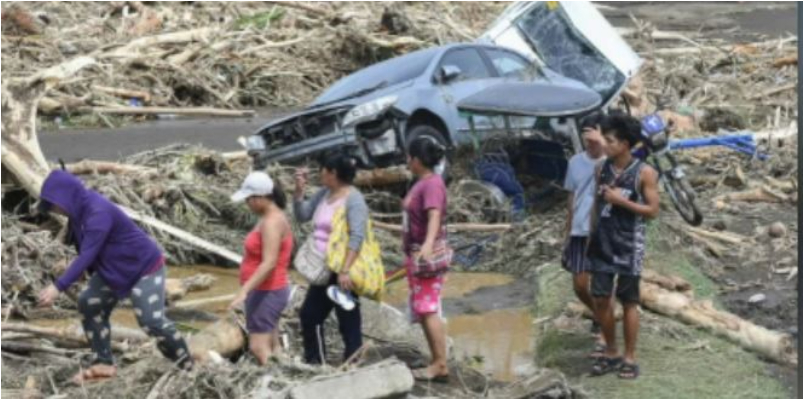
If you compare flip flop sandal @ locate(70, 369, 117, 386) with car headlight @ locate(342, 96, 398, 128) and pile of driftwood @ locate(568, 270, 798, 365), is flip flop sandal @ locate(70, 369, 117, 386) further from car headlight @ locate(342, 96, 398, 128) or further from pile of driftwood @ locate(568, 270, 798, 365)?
car headlight @ locate(342, 96, 398, 128)

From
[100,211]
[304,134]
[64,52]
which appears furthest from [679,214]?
[64,52]

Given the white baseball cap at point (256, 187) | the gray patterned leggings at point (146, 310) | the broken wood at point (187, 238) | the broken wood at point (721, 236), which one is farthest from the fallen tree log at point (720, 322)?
the broken wood at point (187, 238)

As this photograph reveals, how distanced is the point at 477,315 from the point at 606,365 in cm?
290

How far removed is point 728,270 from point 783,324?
89.3 inches

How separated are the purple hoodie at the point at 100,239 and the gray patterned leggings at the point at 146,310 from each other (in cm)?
7

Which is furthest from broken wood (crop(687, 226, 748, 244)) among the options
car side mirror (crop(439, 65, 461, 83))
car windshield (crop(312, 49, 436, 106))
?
car windshield (crop(312, 49, 436, 106))

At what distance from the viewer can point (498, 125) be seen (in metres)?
15.9

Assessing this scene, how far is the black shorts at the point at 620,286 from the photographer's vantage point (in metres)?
9.66

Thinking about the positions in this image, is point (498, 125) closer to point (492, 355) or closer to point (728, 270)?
point (728, 270)

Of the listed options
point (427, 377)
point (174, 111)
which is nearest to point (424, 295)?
point (427, 377)

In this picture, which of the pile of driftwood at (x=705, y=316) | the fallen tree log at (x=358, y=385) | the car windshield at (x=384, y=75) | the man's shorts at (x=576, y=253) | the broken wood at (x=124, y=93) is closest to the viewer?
the fallen tree log at (x=358, y=385)

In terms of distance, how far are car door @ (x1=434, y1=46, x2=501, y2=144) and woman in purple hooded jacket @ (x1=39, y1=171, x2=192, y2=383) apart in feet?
23.2

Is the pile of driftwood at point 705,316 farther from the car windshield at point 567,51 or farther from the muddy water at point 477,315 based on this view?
the car windshield at point 567,51

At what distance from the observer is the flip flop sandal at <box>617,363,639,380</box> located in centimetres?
973
